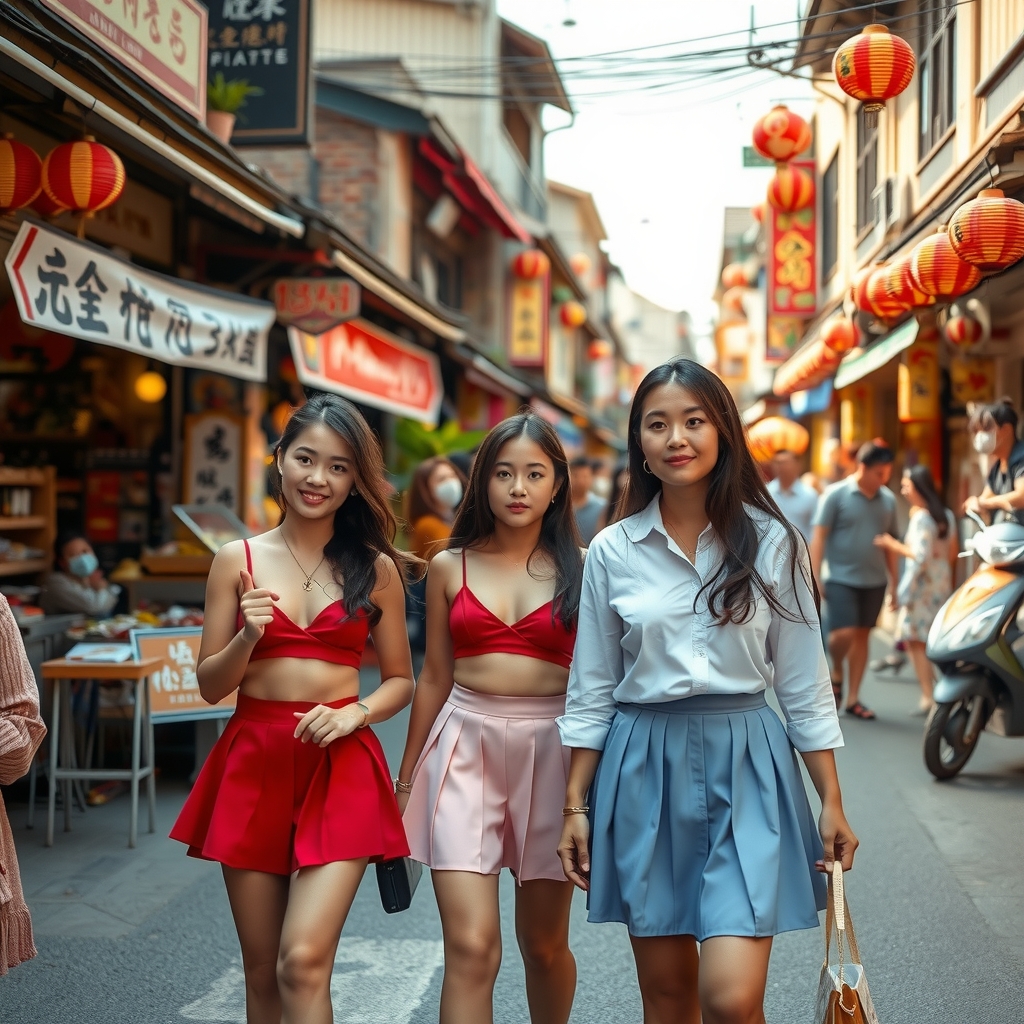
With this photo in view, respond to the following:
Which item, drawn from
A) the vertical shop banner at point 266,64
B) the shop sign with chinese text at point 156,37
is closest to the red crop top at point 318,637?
the shop sign with chinese text at point 156,37

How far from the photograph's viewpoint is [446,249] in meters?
22.2

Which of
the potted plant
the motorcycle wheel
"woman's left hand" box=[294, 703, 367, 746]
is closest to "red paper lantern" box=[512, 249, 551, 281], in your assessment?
the potted plant

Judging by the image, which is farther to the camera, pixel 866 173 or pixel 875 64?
pixel 866 173

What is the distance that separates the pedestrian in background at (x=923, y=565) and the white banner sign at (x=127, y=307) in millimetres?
5198

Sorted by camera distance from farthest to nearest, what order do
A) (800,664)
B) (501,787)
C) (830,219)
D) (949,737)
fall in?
1. (830,219)
2. (949,737)
3. (501,787)
4. (800,664)

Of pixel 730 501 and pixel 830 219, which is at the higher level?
pixel 830 219

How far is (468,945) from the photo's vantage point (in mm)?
3131

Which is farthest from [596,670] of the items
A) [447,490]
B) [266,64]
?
[266,64]

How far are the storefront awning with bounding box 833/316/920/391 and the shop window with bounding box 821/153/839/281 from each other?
4.85 meters

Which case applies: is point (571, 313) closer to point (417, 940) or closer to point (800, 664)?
point (417, 940)

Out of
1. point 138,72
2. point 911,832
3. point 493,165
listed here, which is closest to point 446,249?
point 493,165

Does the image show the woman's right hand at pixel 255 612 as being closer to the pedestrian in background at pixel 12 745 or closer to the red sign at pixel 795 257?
the pedestrian in background at pixel 12 745

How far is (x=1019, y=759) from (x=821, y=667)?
5.73 meters

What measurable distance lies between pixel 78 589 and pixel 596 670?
5.84 metres
